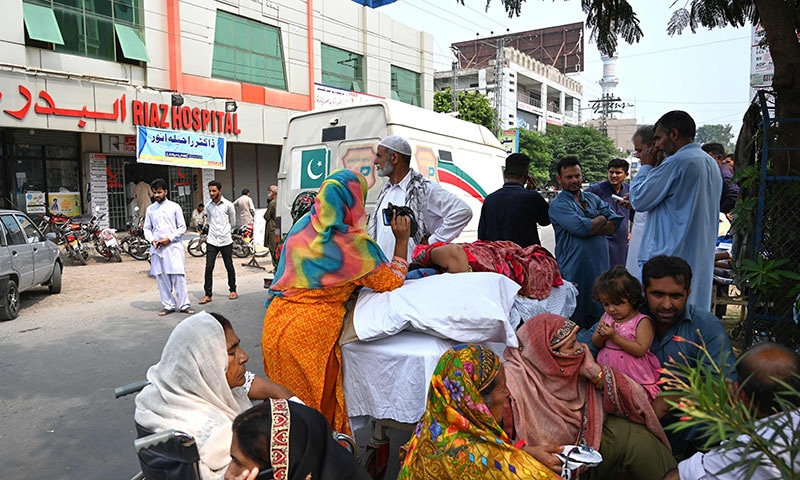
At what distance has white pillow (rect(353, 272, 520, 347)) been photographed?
8.07 feet

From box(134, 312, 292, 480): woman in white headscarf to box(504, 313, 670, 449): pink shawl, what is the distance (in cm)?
109

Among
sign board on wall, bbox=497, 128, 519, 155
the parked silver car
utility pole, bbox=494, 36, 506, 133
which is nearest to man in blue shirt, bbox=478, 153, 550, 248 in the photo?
the parked silver car

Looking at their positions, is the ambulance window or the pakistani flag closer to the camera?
the ambulance window

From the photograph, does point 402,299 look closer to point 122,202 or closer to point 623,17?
point 623,17

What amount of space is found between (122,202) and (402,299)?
1465 cm

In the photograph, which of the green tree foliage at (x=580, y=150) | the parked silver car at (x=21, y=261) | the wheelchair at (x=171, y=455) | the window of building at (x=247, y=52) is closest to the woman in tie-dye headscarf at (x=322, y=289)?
the wheelchair at (x=171, y=455)

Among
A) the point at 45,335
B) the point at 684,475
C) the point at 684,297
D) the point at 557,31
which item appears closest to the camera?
Result: the point at 684,475

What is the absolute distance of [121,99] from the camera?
13281mm

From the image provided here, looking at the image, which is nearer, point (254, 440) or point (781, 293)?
point (254, 440)

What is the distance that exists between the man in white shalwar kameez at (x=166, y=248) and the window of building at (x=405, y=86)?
1567 cm

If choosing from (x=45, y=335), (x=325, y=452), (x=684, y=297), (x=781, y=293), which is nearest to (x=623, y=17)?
(x=781, y=293)

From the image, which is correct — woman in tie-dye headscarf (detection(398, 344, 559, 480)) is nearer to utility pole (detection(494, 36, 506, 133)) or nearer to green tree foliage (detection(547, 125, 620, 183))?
utility pole (detection(494, 36, 506, 133))

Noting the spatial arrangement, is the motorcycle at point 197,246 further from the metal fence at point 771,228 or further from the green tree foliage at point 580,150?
the green tree foliage at point 580,150

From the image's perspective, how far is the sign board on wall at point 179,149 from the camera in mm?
13727
